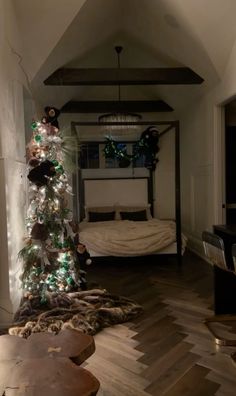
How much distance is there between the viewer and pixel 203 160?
4.79 meters

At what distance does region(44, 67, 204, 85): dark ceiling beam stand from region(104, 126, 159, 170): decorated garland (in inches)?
75.5

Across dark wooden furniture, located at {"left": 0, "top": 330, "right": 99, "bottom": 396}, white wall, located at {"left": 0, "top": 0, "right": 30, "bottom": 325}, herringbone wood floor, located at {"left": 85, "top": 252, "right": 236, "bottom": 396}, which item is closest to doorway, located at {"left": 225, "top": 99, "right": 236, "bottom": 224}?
herringbone wood floor, located at {"left": 85, "top": 252, "right": 236, "bottom": 396}

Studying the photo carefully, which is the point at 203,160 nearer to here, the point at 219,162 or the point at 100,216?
the point at 219,162

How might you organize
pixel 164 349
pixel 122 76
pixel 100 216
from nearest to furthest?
pixel 164 349
pixel 122 76
pixel 100 216

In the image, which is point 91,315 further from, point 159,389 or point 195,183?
point 195,183

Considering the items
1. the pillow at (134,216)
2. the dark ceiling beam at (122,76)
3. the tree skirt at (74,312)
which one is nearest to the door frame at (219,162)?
the dark ceiling beam at (122,76)

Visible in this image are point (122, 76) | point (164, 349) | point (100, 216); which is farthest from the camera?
point (100, 216)

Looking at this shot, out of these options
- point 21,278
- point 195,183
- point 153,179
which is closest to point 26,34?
point 21,278

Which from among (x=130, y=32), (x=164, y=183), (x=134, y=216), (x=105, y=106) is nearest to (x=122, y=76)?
(x=130, y=32)

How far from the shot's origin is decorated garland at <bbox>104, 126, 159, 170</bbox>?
619 cm

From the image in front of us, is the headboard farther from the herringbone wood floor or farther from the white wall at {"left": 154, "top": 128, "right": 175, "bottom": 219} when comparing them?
the herringbone wood floor

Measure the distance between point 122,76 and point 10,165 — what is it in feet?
7.19

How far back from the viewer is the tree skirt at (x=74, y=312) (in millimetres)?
2531

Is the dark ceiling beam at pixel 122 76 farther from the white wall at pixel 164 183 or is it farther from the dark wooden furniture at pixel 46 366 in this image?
the dark wooden furniture at pixel 46 366
